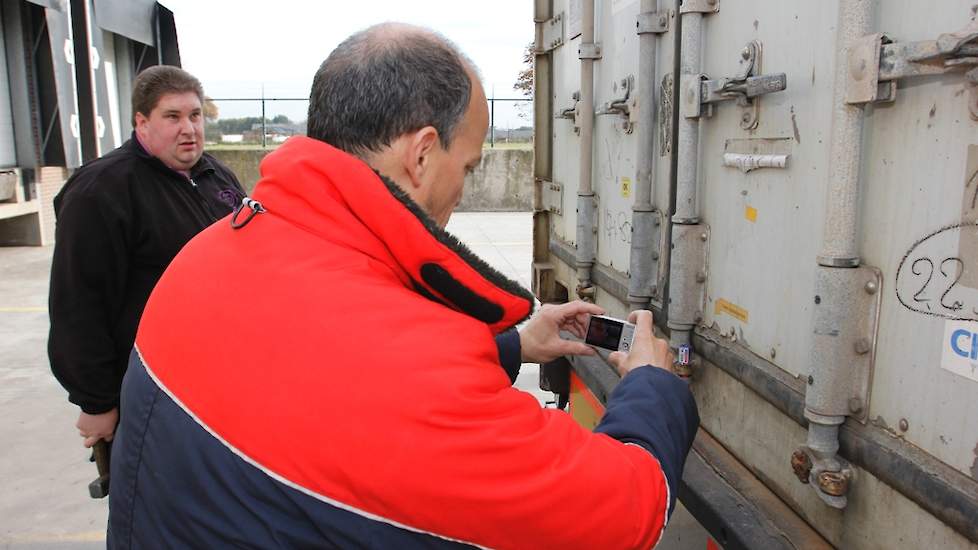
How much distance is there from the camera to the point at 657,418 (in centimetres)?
127

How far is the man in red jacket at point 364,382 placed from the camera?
3.21 feet

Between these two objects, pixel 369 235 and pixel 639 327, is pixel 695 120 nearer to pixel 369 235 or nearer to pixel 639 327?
pixel 639 327

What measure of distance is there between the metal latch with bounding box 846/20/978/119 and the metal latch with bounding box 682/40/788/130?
0.29 m

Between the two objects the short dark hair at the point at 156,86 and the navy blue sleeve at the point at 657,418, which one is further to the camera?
the short dark hair at the point at 156,86

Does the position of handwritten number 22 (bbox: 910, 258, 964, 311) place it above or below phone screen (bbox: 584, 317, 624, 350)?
above

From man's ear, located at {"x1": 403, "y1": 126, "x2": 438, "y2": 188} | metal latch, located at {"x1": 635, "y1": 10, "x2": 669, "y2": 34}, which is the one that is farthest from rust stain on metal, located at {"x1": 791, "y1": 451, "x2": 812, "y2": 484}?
metal latch, located at {"x1": 635, "y1": 10, "x2": 669, "y2": 34}

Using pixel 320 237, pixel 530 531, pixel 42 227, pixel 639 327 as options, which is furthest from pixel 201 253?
pixel 42 227

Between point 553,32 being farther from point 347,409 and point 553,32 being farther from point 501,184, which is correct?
point 501,184

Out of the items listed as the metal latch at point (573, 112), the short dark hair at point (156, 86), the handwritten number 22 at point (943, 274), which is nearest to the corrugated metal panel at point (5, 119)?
the short dark hair at point (156, 86)

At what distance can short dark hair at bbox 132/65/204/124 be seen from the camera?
3029 mm

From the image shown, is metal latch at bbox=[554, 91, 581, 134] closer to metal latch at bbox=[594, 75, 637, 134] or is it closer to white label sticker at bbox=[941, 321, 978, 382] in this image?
metal latch at bbox=[594, 75, 637, 134]

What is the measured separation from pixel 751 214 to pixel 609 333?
0.41 meters

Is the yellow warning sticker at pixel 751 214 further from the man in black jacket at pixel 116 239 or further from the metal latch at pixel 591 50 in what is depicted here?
the man in black jacket at pixel 116 239

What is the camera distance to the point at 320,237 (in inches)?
43.0
